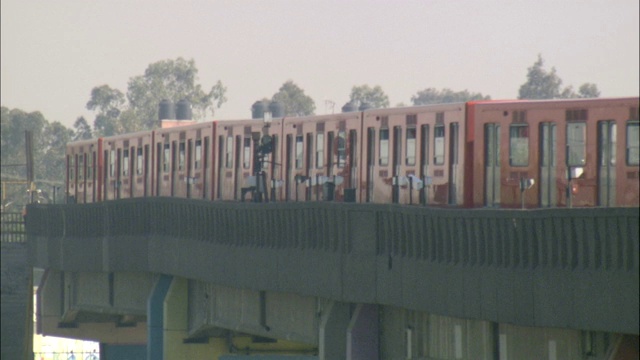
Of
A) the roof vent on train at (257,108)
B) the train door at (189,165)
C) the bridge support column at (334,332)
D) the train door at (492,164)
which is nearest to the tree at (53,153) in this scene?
the roof vent on train at (257,108)

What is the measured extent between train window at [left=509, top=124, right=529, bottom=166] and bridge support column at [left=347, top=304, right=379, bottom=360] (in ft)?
16.3

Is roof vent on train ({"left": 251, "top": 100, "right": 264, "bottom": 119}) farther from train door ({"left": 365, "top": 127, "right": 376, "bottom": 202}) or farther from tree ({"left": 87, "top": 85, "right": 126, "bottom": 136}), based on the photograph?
tree ({"left": 87, "top": 85, "right": 126, "bottom": 136})

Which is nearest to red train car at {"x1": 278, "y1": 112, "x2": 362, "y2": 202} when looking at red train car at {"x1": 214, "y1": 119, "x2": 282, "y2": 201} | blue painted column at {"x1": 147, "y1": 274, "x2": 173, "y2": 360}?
red train car at {"x1": 214, "y1": 119, "x2": 282, "y2": 201}

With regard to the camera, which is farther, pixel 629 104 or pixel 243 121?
pixel 243 121

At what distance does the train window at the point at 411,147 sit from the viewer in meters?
→ 36.8

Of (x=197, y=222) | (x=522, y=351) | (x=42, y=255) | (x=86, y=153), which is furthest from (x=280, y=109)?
(x=522, y=351)

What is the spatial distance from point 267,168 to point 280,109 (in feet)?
98.7

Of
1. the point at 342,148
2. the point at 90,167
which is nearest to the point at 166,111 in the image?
the point at 90,167

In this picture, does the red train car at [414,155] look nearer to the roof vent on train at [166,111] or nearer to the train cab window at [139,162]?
the train cab window at [139,162]

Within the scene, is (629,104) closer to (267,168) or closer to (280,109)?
(267,168)

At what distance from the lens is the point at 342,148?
4041cm

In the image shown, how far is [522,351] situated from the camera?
2391 centimetres

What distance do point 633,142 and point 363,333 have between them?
6.01 m

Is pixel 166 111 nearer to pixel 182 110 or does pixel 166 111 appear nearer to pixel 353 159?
pixel 182 110
